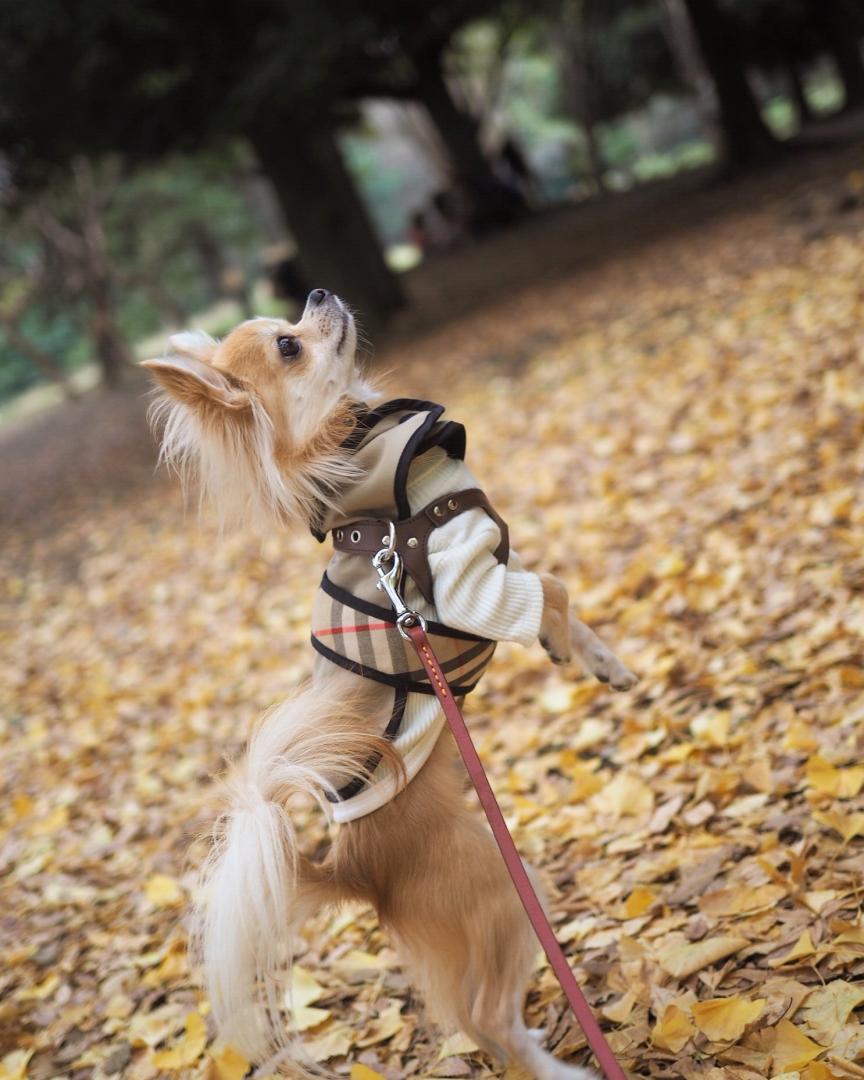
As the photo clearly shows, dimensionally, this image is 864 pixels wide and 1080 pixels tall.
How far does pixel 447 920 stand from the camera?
2.30 metres

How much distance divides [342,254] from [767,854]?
35.6 ft

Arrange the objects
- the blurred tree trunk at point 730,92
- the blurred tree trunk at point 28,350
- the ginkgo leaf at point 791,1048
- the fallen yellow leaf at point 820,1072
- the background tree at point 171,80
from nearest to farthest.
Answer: the fallen yellow leaf at point 820,1072, the ginkgo leaf at point 791,1048, the background tree at point 171,80, the blurred tree trunk at point 730,92, the blurred tree trunk at point 28,350

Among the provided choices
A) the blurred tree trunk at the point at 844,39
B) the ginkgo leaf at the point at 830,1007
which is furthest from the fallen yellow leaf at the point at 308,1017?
the blurred tree trunk at the point at 844,39

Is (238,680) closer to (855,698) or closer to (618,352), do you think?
(855,698)

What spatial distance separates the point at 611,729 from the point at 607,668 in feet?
3.63

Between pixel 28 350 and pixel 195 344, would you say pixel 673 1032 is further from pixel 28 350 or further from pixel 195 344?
pixel 28 350

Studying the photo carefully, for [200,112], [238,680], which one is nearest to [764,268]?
Answer: [238,680]

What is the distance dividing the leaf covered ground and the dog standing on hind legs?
20.3 inches

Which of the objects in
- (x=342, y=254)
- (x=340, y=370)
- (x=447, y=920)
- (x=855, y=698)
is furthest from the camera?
(x=342, y=254)

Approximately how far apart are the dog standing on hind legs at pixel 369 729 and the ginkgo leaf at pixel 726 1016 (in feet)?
1.08

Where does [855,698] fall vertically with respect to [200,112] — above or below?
below

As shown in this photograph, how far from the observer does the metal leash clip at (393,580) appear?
7.35 feet

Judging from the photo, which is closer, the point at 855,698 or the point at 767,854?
the point at 767,854

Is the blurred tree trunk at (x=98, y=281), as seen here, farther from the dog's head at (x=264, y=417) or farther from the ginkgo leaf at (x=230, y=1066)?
the ginkgo leaf at (x=230, y=1066)
